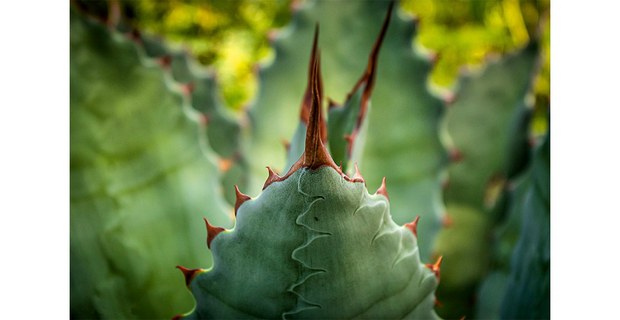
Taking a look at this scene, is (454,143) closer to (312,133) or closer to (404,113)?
(404,113)

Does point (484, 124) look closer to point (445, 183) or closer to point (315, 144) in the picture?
point (445, 183)

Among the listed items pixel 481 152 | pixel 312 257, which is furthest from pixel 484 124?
pixel 312 257

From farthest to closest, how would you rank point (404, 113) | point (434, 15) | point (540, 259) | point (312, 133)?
1. point (434, 15)
2. point (404, 113)
3. point (540, 259)
4. point (312, 133)

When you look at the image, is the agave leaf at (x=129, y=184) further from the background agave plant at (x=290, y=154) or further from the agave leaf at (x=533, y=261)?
the agave leaf at (x=533, y=261)

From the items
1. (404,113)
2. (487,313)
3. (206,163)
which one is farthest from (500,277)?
(206,163)

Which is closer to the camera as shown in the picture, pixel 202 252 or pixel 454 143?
pixel 202 252

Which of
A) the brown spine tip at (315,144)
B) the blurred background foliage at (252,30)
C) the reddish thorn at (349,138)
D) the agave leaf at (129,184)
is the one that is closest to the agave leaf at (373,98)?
the agave leaf at (129,184)

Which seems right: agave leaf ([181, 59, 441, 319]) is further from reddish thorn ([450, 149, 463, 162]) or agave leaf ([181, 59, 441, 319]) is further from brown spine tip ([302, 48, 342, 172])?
reddish thorn ([450, 149, 463, 162])

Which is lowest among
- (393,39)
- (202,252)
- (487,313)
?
(487,313)
